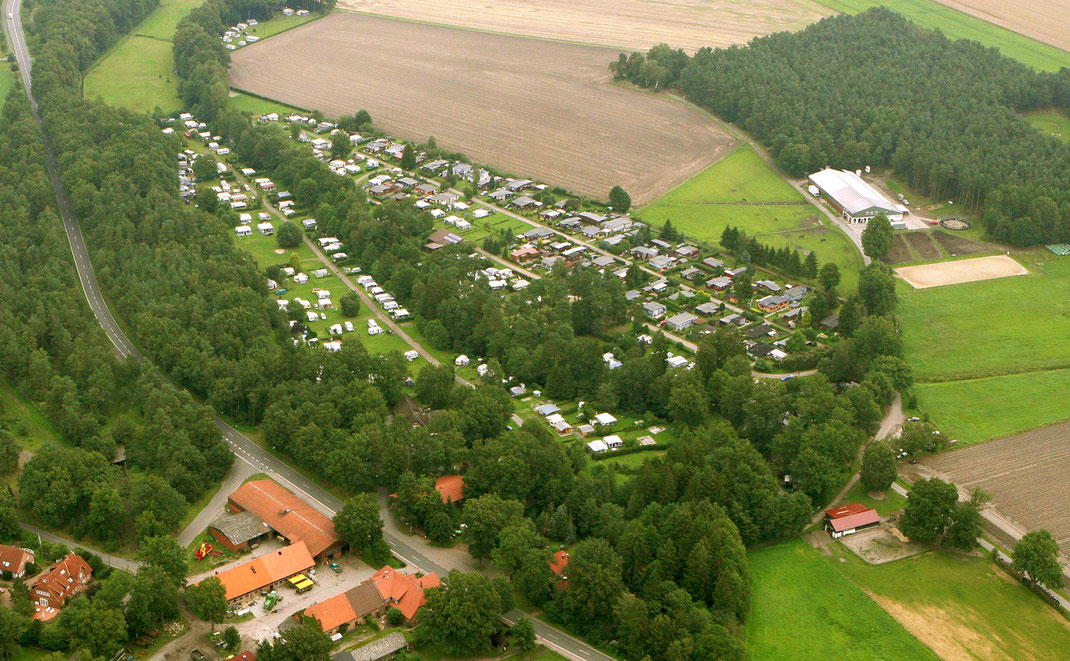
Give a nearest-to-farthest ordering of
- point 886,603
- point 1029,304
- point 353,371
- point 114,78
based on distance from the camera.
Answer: point 886,603 < point 353,371 < point 1029,304 < point 114,78

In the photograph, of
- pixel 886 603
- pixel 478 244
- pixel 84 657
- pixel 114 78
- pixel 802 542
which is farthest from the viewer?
pixel 114 78

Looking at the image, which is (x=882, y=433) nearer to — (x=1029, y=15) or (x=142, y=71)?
(x=1029, y=15)

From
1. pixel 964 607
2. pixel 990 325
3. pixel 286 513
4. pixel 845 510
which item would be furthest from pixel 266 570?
pixel 990 325

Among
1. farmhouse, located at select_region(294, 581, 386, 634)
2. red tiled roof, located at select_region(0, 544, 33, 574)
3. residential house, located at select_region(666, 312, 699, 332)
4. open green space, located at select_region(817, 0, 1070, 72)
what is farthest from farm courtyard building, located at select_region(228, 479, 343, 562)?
open green space, located at select_region(817, 0, 1070, 72)

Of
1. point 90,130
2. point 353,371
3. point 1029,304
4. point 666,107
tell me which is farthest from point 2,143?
point 1029,304

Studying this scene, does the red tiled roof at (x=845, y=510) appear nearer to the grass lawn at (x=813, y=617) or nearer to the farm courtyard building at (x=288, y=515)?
the grass lawn at (x=813, y=617)

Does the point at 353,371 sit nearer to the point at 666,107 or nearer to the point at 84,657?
the point at 84,657
